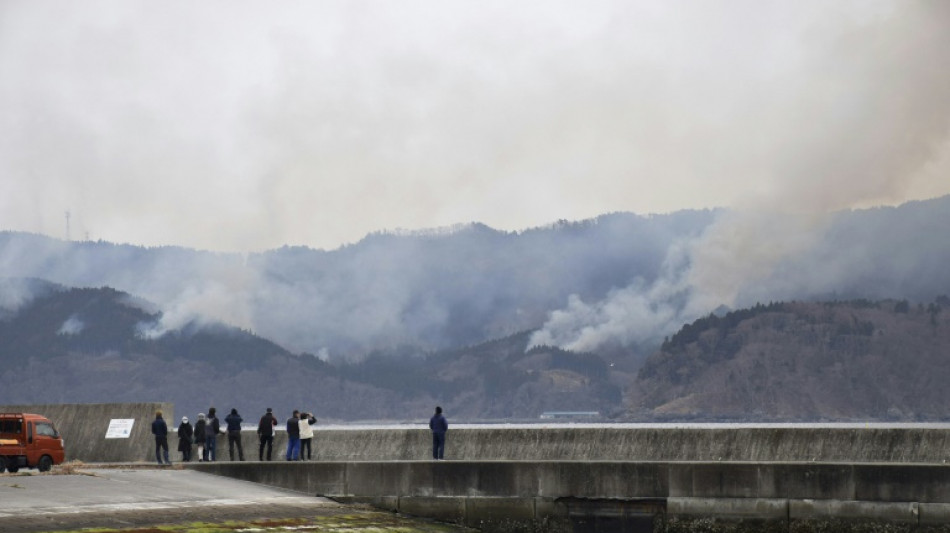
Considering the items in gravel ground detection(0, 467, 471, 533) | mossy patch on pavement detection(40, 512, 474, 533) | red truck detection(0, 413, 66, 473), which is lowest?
mossy patch on pavement detection(40, 512, 474, 533)

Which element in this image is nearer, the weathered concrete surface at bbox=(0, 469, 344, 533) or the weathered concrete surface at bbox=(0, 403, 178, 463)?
the weathered concrete surface at bbox=(0, 469, 344, 533)

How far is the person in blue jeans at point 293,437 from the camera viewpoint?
4678cm

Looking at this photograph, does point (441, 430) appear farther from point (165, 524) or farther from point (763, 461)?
point (165, 524)

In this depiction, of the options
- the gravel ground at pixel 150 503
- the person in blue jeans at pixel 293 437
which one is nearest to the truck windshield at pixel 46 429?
the gravel ground at pixel 150 503

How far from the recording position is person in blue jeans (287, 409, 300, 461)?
46781mm

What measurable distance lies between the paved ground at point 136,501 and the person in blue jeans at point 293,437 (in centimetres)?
347

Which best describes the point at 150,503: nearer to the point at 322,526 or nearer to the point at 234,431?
the point at 322,526

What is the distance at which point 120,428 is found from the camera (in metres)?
50.3

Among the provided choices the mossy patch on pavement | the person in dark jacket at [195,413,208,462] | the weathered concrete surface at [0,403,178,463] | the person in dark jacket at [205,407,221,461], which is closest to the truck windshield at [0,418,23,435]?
the weathered concrete surface at [0,403,178,463]

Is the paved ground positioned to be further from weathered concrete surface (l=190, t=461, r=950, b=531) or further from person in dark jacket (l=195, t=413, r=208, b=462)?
person in dark jacket (l=195, t=413, r=208, b=462)

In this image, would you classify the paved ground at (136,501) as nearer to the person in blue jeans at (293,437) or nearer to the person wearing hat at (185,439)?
the person wearing hat at (185,439)

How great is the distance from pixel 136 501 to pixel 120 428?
13959 mm

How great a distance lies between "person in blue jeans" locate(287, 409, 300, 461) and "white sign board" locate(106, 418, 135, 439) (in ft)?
20.0

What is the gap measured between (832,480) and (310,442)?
1794 centimetres
